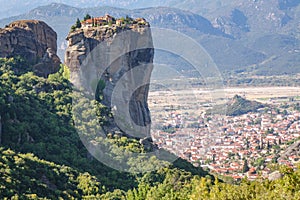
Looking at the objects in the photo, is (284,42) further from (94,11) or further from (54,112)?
(54,112)

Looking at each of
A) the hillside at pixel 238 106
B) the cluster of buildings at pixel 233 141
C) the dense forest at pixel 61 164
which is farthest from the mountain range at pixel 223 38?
the dense forest at pixel 61 164

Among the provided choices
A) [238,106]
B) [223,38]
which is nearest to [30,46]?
[238,106]

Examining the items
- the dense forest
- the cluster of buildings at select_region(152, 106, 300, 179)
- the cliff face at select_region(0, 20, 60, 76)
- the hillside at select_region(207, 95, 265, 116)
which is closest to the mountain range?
the hillside at select_region(207, 95, 265, 116)

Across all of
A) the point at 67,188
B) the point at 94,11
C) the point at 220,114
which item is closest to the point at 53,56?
the point at 67,188

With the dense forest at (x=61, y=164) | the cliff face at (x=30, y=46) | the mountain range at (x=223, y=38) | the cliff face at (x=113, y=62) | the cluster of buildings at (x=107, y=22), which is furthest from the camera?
the mountain range at (x=223, y=38)

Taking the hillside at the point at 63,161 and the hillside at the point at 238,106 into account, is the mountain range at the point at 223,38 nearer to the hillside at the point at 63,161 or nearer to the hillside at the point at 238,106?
the hillside at the point at 238,106

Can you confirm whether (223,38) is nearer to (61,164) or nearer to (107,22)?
(107,22)

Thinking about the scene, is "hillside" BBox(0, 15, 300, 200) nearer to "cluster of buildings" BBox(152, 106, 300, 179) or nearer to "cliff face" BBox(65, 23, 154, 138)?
"cliff face" BBox(65, 23, 154, 138)
